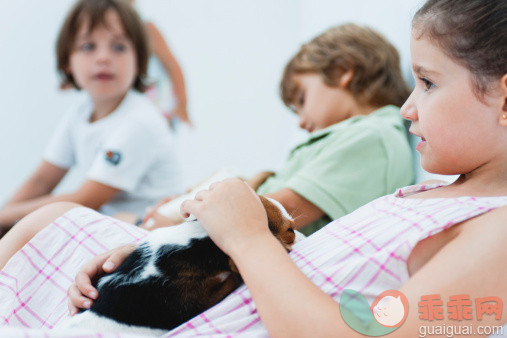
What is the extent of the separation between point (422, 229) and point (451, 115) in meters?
0.16

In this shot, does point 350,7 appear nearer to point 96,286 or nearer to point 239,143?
point 239,143

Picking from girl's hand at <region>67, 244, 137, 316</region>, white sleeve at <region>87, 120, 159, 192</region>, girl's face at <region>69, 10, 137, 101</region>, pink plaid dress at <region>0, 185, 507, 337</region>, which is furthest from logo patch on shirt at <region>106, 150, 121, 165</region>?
girl's hand at <region>67, 244, 137, 316</region>

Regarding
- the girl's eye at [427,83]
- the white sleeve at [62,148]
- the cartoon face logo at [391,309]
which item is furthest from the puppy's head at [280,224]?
the white sleeve at [62,148]

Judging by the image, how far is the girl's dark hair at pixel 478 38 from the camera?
0.66 meters

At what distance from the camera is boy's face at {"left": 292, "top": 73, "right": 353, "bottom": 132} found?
131 centimetres

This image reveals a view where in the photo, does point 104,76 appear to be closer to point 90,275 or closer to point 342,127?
point 342,127

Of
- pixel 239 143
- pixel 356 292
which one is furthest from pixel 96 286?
pixel 239 143

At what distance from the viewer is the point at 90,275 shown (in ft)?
2.48

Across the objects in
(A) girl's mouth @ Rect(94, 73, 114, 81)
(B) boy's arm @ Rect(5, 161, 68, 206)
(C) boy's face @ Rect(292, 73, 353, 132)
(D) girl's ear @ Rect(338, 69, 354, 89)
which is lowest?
(B) boy's arm @ Rect(5, 161, 68, 206)

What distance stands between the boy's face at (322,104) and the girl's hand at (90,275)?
0.70m

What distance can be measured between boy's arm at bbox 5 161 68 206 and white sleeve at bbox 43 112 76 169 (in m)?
0.02

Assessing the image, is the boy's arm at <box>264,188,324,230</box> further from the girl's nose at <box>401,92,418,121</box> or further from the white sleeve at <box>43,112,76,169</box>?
the white sleeve at <box>43,112,76,169</box>

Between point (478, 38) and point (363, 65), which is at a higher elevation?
point (478, 38)

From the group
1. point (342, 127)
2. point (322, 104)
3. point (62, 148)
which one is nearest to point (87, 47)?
point (62, 148)
